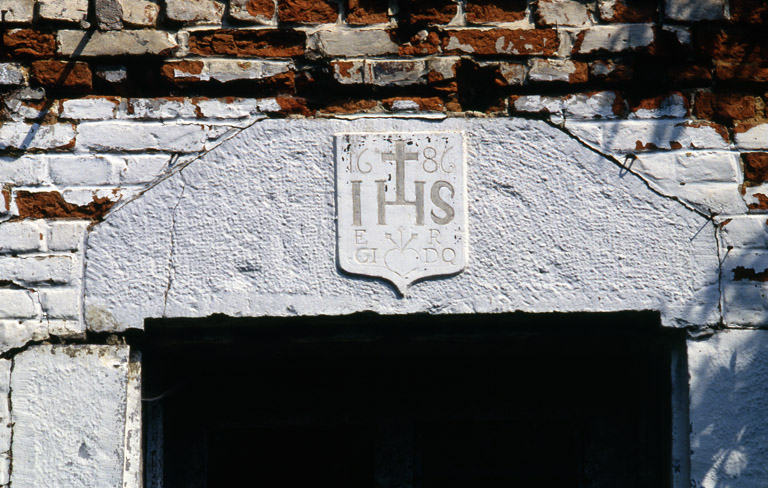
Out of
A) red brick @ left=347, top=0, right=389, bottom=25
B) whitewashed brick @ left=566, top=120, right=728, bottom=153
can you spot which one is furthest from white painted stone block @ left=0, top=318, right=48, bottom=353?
whitewashed brick @ left=566, top=120, right=728, bottom=153

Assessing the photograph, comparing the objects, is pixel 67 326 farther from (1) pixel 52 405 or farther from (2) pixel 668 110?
(2) pixel 668 110

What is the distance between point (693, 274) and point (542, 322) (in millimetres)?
390

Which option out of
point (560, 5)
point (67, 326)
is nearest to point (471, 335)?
point (560, 5)

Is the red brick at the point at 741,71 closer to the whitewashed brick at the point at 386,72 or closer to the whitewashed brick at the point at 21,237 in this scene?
the whitewashed brick at the point at 386,72

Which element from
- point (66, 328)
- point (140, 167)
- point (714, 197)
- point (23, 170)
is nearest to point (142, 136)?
point (140, 167)

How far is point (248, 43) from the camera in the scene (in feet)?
6.04

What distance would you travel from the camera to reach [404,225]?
1779mm

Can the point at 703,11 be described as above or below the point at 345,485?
above

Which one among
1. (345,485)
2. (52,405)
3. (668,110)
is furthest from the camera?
(345,485)

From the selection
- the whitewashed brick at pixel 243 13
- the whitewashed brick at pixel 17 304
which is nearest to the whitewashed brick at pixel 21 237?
the whitewashed brick at pixel 17 304

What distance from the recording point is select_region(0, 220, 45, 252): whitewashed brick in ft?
5.82

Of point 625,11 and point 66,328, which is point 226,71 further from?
point 625,11

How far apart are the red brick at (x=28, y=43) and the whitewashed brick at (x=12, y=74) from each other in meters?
0.03

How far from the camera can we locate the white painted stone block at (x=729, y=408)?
1.73 meters
